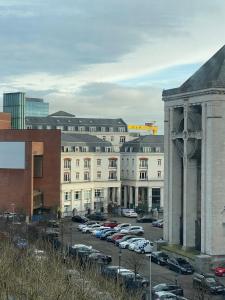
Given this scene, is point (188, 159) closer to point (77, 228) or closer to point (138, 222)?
point (77, 228)

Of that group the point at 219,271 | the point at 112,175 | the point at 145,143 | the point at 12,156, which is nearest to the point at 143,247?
the point at 219,271

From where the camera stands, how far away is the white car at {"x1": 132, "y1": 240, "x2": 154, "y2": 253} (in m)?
36.4

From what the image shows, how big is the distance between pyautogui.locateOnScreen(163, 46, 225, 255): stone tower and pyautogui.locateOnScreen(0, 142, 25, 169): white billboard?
56.2 feet

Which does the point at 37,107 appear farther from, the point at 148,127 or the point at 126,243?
the point at 126,243

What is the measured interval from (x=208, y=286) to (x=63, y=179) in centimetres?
3193

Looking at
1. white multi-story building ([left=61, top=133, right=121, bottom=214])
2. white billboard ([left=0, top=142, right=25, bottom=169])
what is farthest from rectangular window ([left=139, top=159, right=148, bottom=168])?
white billboard ([left=0, top=142, right=25, bottom=169])

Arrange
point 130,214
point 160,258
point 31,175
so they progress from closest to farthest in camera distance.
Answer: point 160,258 → point 31,175 → point 130,214

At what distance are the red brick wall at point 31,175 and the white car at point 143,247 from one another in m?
14.7

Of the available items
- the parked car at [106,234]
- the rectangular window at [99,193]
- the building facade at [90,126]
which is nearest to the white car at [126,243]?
the parked car at [106,234]

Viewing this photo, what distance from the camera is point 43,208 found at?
5206 centimetres

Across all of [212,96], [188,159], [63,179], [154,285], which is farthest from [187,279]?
[63,179]

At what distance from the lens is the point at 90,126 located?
263ft

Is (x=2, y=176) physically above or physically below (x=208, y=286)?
above

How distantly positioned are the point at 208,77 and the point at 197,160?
4.65 metres
